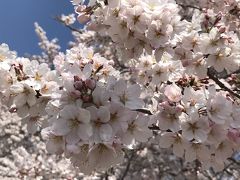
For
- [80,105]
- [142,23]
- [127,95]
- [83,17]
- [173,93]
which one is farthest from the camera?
[83,17]

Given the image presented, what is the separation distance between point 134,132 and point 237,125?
22.4 inches

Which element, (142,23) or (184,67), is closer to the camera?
(142,23)

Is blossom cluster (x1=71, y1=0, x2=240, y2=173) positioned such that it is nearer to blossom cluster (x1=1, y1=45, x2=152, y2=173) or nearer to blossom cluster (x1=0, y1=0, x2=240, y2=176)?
blossom cluster (x1=0, y1=0, x2=240, y2=176)

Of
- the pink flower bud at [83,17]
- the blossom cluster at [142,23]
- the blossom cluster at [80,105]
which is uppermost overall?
the pink flower bud at [83,17]

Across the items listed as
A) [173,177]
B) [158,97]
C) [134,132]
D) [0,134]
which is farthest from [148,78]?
[0,134]

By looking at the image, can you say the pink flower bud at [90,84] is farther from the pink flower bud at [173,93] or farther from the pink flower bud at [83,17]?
the pink flower bud at [83,17]

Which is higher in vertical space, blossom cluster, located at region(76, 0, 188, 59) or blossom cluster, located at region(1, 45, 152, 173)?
blossom cluster, located at region(76, 0, 188, 59)

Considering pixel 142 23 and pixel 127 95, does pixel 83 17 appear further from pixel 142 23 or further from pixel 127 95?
pixel 127 95

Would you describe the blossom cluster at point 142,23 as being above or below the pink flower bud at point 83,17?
below

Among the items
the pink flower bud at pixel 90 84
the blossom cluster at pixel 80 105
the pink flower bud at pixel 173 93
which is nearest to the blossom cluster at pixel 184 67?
the pink flower bud at pixel 173 93

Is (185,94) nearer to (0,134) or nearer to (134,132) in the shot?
(134,132)

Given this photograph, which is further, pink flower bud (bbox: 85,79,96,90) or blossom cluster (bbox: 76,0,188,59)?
blossom cluster (bbox: 76,0,188,59)

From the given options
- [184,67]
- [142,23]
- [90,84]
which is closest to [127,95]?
[90,84]

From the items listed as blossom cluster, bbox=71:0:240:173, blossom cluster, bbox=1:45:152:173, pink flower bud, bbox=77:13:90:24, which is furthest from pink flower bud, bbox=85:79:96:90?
pink flower bud, bbox=77:13:90:24
